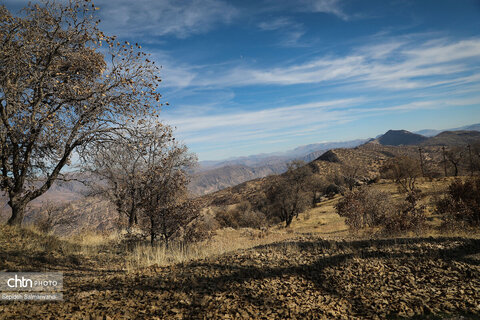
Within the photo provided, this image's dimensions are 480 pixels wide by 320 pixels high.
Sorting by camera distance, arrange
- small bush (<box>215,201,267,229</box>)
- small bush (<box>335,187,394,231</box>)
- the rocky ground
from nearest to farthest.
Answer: the rocky ground
small bush (<box>335,187,394,231</box>)
small bush (<box>215,201,267,229</box>)

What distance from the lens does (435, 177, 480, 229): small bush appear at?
16.4 metres

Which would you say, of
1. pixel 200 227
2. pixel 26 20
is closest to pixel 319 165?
pixel 200 227

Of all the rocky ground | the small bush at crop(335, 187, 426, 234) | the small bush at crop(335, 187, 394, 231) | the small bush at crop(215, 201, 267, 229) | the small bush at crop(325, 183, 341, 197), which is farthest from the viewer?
the small bush at crop(325, 183, 341, 197)

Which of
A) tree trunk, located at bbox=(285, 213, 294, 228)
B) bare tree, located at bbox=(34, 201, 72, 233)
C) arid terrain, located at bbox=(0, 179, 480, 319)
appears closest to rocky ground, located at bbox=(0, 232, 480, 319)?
arid terrain, located at bbox=(0, 179, 480, 319)

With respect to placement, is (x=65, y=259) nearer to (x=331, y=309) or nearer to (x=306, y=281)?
(x=306, y=281)

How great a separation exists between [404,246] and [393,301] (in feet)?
10.7

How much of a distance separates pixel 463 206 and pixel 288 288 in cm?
1880

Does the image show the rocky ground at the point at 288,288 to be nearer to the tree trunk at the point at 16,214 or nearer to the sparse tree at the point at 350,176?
the tree trunk at the point at 16,214

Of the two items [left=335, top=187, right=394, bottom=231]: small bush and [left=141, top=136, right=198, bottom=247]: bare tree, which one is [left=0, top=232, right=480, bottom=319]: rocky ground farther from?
[left=335, top=187, right=394, bottom=231]: small bush

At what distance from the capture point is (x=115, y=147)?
30.4 feet

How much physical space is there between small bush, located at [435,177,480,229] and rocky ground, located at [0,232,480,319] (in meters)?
11.6

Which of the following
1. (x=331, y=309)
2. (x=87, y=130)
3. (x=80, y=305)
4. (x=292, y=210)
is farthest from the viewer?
(x=292, y=210)

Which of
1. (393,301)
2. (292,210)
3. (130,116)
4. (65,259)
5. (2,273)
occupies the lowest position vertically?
(292,210)

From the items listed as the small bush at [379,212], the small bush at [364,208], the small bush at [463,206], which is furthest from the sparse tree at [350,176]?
the small bush at [463,206]
